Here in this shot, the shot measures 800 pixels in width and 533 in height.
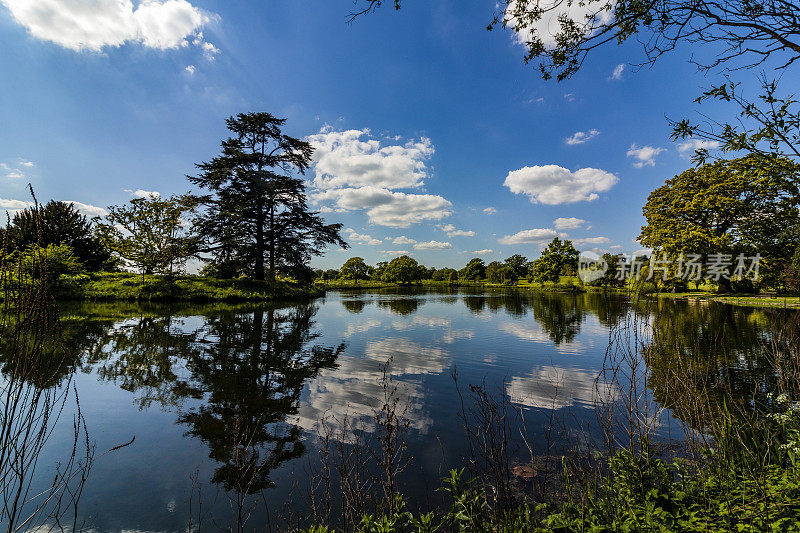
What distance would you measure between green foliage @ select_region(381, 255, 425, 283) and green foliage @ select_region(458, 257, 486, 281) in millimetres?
18524

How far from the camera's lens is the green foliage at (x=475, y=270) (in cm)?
10300

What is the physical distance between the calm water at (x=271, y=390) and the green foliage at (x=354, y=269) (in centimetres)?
6949

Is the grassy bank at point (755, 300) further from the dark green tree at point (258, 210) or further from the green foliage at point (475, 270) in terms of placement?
the green foliage at point (475, 270)

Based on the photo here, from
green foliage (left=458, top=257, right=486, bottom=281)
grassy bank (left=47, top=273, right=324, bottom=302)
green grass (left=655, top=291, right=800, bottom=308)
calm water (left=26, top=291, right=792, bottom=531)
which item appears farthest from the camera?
green foliage (left=458, top=257, right=486, bottom=281)

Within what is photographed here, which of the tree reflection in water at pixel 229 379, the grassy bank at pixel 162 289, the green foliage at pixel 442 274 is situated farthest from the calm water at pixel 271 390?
the green foliage at pixel 442 274

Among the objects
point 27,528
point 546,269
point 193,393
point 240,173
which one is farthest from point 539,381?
point 546,269

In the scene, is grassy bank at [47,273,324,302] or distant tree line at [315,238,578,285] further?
distant tree line at [315,238,578,285]

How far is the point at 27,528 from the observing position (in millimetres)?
3156

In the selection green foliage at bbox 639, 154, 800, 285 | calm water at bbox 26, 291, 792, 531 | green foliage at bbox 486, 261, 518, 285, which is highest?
green foliage at bbox 639, 154, 800, 285

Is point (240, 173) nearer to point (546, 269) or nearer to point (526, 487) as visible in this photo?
point (526, 487)

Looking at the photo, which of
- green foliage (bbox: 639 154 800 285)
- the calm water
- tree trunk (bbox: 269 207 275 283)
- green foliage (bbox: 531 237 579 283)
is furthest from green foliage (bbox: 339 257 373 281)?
the calm water

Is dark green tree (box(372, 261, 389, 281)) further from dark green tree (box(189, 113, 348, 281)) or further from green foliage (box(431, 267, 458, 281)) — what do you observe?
dark green tree (box(189, 113, 348, 281))

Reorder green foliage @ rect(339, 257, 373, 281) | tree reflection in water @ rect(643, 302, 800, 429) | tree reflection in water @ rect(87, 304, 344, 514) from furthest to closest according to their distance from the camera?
green foliage @ rect(339, 257, 373, 281) → tree reflection in water @ rect(87, 304, 344, 514) → tree reflection in water @ rect(643, 302, 800, 429)

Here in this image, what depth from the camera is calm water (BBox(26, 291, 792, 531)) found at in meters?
3.88
